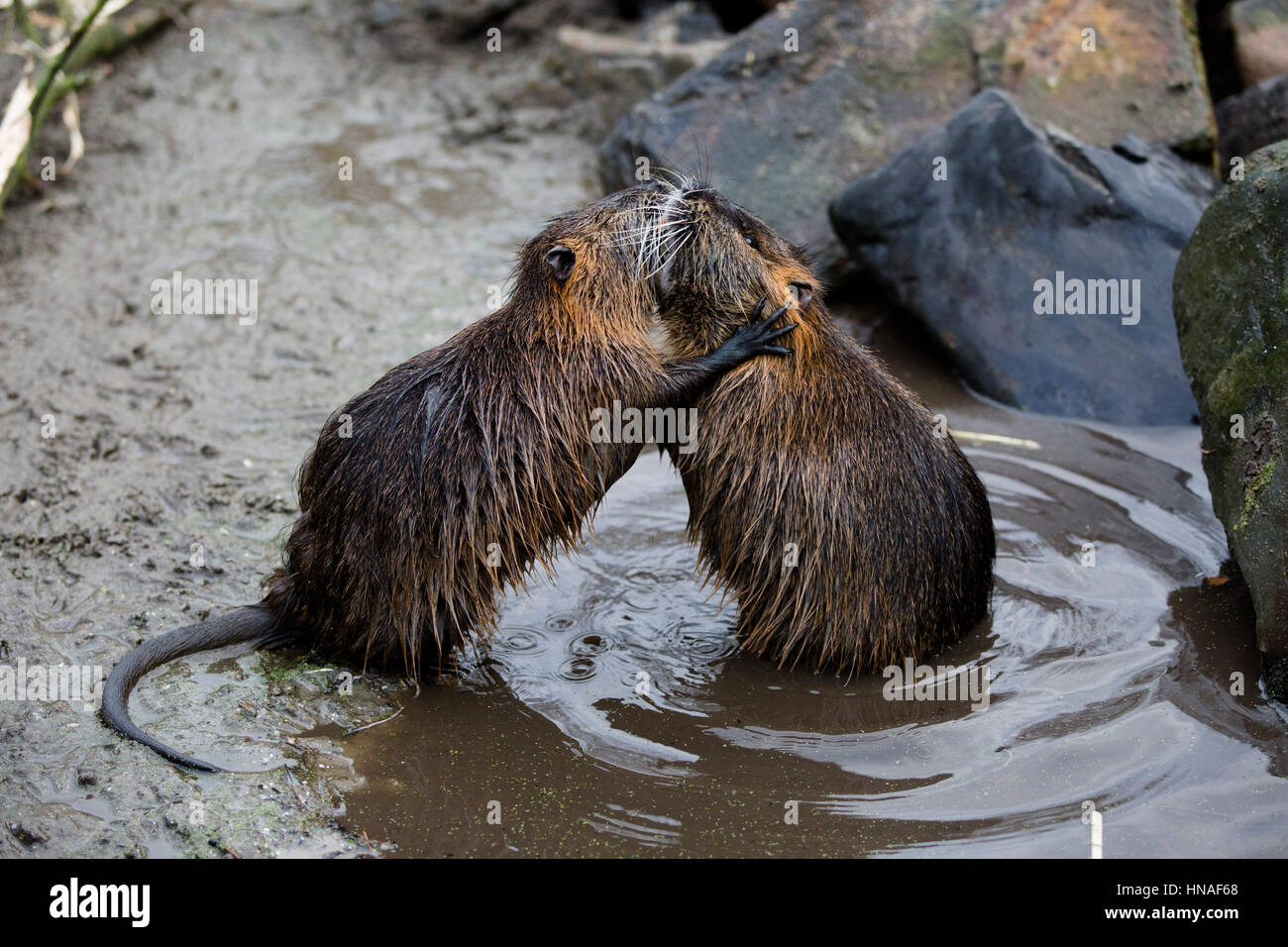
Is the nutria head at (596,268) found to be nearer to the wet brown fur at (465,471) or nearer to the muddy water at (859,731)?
the wet brown fur at (465,471)

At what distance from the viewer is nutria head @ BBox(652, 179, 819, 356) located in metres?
3.72

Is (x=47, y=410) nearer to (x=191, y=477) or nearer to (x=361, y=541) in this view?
(x=191, y=477)

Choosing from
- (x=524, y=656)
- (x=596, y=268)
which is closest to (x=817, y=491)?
(x=596, y=268)

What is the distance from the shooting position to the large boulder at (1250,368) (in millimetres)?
3463

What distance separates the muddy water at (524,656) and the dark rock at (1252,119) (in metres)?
2.13

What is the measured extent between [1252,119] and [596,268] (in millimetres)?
4293

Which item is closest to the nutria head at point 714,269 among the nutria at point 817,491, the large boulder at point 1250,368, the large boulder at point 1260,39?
the nutria at point 817,491

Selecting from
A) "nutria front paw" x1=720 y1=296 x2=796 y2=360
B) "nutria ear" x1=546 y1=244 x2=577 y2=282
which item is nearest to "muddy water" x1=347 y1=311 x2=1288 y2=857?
"nutria front paw" x1=720 y1=296 x2=796 y2=360

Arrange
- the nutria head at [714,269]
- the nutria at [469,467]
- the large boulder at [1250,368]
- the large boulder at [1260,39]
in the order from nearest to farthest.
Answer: the nutria at [469,467], the large boulder at [1250,368], the nutria head at [714,269], the large boulder at [1260,39]

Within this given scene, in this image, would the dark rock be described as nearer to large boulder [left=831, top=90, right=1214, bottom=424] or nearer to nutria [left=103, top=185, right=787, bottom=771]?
large boulder [left=831, top=90, right=1214, bottom=424]

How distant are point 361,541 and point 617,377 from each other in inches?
32.9

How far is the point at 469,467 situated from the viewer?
3350mm
